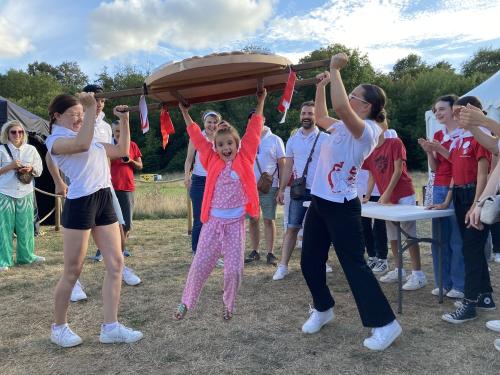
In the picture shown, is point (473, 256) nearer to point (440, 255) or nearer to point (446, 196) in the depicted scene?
point (440, 255)

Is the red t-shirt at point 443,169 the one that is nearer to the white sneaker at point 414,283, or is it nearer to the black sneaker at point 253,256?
the white sneaker at point 414,283

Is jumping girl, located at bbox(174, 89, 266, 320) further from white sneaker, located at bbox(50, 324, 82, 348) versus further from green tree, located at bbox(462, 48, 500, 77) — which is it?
green tree, located at bbox(462, 48, 500, 77)

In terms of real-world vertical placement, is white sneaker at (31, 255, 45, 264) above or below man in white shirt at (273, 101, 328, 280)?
below

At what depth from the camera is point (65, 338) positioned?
3191 millimetres

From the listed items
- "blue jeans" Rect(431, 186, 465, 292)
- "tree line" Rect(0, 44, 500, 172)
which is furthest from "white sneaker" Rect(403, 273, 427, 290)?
"tree line" Rect(0, 44, 500, 172)

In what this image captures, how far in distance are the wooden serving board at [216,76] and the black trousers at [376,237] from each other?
2.40 m

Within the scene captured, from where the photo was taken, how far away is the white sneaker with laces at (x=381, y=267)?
5070 mm

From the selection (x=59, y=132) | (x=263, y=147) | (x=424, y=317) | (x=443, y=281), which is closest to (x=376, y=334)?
(x=424, y=317)

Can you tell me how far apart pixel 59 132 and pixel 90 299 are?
2.01 m

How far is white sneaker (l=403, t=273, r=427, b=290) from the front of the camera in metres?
4.38

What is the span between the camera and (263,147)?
18.0 feet

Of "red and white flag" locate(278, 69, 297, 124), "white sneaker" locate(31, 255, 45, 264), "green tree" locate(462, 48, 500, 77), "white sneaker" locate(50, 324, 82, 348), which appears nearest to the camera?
"red and white flag" locate(278, 69, 297, 124)

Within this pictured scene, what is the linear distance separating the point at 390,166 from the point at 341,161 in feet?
5.55

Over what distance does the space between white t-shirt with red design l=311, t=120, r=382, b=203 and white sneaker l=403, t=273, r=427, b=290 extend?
1863mm
